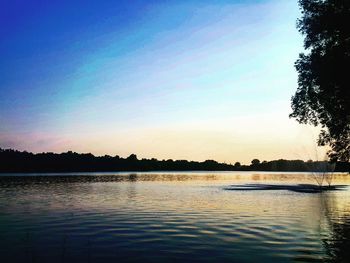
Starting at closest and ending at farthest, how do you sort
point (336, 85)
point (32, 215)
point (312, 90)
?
point (336, 85) → point (312, 90) → point (32, 215)

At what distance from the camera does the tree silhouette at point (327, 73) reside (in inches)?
1293

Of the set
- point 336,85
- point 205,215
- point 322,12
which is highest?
point 322,12

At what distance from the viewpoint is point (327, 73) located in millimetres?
33625

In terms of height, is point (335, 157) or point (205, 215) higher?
point (335, 157)

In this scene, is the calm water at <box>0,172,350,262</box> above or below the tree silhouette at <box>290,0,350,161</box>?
below

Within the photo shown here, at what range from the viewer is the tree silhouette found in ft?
108

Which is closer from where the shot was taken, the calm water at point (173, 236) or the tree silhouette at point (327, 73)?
the calm water at point (173, 236)

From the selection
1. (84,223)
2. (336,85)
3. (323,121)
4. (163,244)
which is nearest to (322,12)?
(336,85)

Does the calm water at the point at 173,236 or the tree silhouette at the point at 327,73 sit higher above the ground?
the tree silhouette at the point at 327,73

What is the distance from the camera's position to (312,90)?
123ft

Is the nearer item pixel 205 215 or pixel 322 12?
pixel 322 12

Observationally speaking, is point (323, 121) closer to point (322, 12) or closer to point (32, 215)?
point (322, 12)

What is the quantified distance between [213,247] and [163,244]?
3.36 m

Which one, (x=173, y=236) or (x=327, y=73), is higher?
(x=327, y=73)
